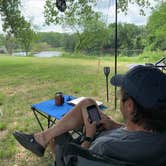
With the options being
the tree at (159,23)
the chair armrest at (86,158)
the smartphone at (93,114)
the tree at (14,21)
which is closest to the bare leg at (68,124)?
the smartphone at (93,114)

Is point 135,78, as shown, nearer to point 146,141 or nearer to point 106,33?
point 146,141

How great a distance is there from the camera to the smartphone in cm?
182

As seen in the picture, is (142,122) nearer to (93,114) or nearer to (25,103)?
(93,114)

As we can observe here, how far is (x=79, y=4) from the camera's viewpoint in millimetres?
8953

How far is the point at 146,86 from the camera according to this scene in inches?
46.8

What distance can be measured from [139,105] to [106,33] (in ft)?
81.3

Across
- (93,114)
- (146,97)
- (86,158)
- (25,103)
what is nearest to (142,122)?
(146,97)

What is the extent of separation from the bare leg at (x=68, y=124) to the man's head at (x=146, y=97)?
25.6 inches

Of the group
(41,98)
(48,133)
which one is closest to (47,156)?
(48,133)

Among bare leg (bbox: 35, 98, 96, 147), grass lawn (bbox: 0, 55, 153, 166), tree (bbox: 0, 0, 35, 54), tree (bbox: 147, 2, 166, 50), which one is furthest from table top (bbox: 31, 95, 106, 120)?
tree (bbox: 147, 2, 166, 50)

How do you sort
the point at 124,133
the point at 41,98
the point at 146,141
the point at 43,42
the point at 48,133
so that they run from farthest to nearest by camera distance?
1. the point at 43,42
2. the point at 41,98
3. the point at 48,133
4. the point at 124,133
5. the point at 146,141

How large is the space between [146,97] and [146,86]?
0.16 feet

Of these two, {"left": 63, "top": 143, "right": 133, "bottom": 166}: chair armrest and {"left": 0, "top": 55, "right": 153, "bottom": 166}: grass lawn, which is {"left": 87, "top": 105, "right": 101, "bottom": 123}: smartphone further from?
{"left": 0, "top": 55, "right": 153, "bottom": 166}: grass lawn

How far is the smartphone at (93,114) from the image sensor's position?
5.98ft
